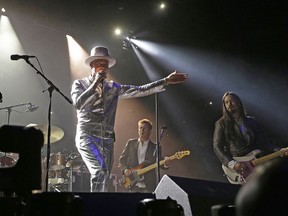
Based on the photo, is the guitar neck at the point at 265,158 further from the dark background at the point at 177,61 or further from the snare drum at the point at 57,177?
the snare drum at the point at 57,177

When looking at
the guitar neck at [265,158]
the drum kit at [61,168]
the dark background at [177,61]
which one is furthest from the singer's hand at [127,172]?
the guitar neck at [265,158]

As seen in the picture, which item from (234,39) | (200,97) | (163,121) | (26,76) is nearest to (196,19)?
(234,39)

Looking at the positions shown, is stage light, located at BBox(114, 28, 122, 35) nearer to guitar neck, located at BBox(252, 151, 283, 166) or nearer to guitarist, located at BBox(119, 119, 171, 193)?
guitarist, located at BBox(119, 119, 171, 193)

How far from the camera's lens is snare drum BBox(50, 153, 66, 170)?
8852 millimetres

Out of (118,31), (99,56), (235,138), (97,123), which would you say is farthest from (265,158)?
(118,31)

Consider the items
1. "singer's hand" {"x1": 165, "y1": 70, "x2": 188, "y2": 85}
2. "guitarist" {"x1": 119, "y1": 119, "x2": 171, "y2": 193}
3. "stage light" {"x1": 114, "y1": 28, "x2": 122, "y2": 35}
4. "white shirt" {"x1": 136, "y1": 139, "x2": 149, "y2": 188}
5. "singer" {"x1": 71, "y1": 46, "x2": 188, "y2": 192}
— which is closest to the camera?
"singer" {"x1": 71, "y1": 46, "x2": 188, "y2": 192}

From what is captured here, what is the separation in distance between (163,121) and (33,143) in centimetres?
951

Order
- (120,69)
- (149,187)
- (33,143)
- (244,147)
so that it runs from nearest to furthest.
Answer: (33,143), (244,147), (149,187), (120,69)

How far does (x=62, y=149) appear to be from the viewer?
11016mm

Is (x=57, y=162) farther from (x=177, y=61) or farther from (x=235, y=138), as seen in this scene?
(x=177, y=61)

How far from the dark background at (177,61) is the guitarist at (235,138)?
2.29 meters

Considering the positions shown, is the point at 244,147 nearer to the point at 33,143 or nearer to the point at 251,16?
the point at 251,16

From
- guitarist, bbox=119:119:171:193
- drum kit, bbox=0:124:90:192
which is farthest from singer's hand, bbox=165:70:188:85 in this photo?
drum kit, bbox=0:124:90:192

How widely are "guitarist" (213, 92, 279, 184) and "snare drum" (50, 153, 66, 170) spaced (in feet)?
11.9
